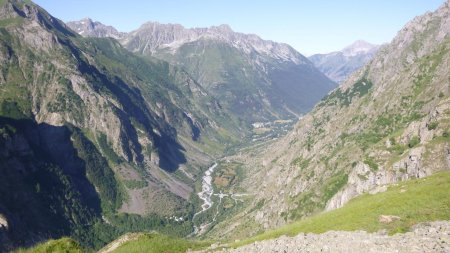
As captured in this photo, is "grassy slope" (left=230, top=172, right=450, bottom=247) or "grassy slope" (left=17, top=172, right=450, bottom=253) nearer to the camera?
"grassy slope" (left=230, top=172, right=450, bottom=247)

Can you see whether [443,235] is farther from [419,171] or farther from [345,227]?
[419,171]

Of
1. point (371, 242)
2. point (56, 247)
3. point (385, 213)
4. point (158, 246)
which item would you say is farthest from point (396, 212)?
Answer: point (56, 247)

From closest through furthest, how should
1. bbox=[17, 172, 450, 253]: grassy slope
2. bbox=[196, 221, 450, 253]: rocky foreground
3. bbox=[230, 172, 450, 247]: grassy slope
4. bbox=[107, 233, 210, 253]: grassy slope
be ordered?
bbox=[196, 221, 450, 253]: rocky foreground
bbox=[230, 172, 450, 247]: grassy slope
bbox=[17, 172, 450, 253]: grassy slope
bbox=[107, 233, 210, 253]: grassy slope

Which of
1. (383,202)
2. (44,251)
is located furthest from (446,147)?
(44,251)

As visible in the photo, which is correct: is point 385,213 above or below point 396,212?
below

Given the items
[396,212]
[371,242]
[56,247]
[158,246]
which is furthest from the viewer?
[158,246]

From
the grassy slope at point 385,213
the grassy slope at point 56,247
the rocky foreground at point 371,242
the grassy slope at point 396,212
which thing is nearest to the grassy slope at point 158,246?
the grassy slope at point 385,213

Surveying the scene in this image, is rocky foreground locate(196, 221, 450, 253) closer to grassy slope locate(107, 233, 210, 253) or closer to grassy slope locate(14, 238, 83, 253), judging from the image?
grassy slope locate(107, 233, 210, 253)

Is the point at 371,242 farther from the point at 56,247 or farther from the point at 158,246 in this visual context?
the point at 56,247

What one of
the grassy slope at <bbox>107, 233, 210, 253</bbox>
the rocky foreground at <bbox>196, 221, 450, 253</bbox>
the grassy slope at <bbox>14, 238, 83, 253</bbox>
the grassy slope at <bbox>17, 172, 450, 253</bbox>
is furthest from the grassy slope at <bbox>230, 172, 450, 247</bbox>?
the grassy slope at <bbox>14, 238, 83, 253</bbox>
